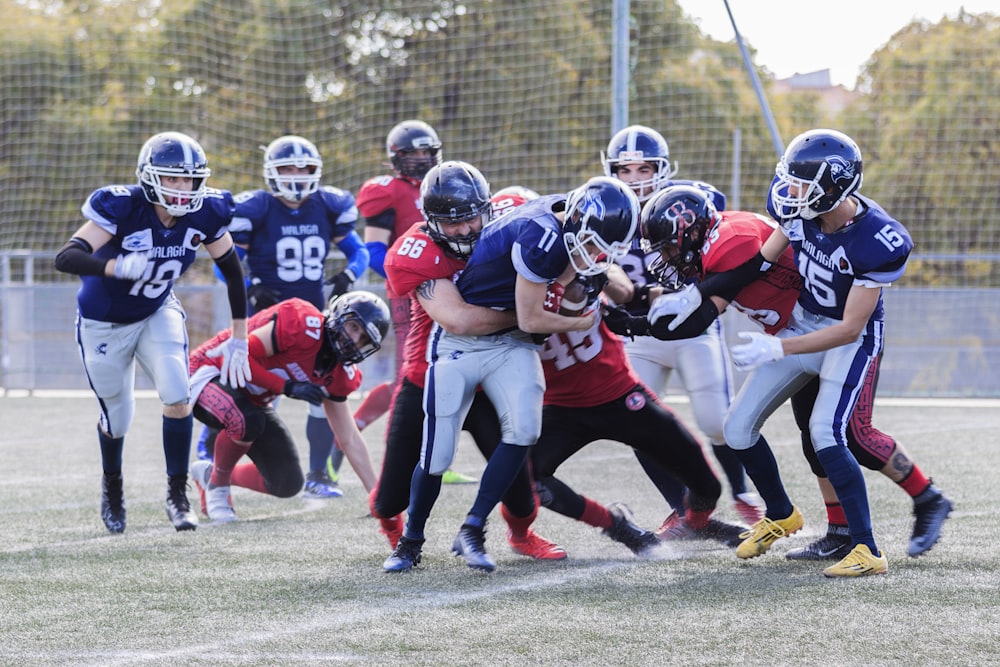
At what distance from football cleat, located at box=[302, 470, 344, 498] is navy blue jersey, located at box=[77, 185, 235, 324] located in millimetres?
1404

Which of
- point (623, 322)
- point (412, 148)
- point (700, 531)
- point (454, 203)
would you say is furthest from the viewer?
point (412, 148)

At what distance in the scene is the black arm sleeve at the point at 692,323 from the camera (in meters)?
4.29

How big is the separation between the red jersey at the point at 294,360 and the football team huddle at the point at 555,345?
0.01m

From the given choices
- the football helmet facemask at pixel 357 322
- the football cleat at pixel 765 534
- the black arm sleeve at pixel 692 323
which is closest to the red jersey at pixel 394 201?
the football helmet facemask at pixel 357 322

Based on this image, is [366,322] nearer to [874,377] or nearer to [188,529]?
[188,529]

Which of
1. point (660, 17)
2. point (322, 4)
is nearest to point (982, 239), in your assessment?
point (660, 17)

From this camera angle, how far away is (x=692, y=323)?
4293 mm

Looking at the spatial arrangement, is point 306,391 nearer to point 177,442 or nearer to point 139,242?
point 177,442

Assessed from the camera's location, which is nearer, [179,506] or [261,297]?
[179,506]

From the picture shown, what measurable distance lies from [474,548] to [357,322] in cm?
140

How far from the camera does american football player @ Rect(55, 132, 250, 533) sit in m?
5.01

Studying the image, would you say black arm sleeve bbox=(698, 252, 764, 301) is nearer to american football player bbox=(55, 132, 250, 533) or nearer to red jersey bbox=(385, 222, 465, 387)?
red jersey bbox=(385, 222, 465, 387)

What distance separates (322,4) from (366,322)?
1308 cm

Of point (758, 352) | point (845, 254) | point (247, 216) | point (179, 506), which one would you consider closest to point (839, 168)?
point (845, 254)
